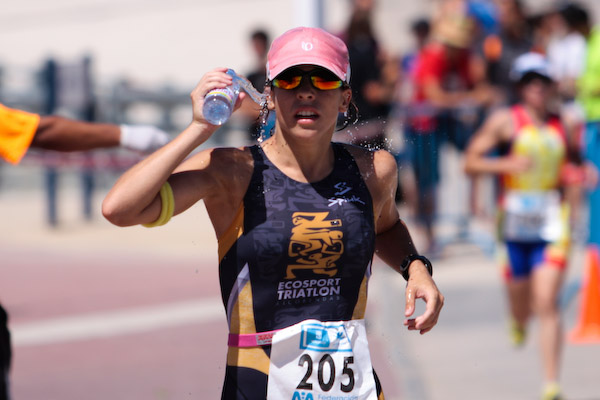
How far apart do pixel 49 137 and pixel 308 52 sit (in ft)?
3.94

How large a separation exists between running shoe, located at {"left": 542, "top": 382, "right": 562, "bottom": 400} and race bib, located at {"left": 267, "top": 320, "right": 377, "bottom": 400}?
310 centimetres

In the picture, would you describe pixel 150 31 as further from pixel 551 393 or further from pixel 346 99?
pixel 346 99

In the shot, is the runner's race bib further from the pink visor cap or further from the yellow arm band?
the yellow arm band

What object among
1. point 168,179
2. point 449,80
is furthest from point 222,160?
point 449,80

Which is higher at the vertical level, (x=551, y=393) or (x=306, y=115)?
(x=306, y=115)

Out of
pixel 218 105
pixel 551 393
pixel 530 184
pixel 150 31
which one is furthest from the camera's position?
pixel 150 31

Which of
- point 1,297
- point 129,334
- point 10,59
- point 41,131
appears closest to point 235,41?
point 10,59

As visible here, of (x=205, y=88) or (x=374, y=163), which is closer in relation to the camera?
(x=205, y=88)

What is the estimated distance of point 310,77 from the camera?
9.51ft

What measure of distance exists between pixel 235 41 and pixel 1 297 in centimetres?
1844

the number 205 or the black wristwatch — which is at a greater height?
the black wristwatch

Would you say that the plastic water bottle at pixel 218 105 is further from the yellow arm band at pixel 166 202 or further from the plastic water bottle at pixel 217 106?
the yellow arm band at pixel 166 202

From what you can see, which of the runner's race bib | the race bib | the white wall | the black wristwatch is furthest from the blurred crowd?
the white wall

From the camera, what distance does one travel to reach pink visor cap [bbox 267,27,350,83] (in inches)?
113
